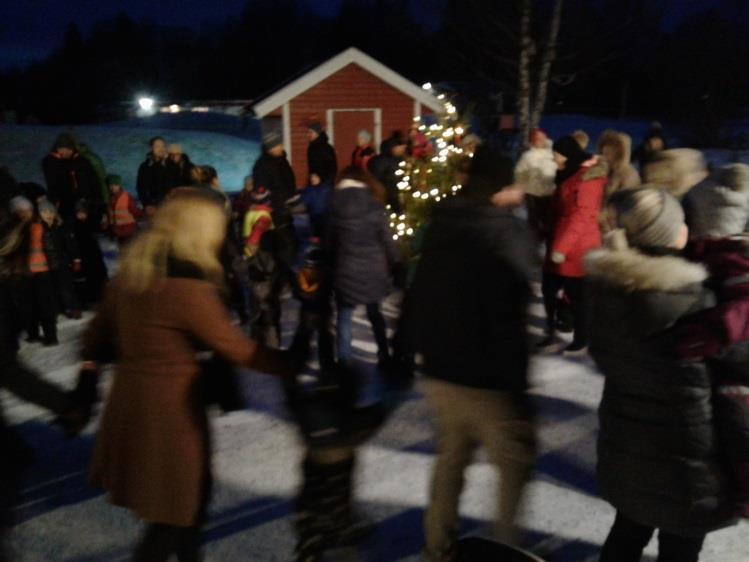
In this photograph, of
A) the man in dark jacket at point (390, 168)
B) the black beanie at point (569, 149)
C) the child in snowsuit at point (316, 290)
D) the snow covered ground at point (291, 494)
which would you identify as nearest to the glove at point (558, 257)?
the black beanie at point (569, 149)

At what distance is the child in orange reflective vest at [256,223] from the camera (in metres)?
6.28

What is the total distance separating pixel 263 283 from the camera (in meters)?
6.17

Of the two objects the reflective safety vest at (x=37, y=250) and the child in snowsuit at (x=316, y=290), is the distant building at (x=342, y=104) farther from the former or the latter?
the child in snowsuit at (x=316, y=290)

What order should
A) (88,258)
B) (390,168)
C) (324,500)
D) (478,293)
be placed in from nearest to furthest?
(324,500) → (478,293) → (88,258) → (390,168)

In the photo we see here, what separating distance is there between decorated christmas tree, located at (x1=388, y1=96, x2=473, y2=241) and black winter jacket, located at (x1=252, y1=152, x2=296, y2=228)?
1316 millimetres

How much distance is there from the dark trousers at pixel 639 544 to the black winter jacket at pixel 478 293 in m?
0.64

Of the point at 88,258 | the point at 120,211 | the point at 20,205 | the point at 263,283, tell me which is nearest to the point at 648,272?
the point at 263,283

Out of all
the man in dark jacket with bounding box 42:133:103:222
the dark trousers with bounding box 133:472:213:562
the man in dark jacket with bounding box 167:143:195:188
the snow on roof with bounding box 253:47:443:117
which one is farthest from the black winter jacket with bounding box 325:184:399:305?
the snow on roof with bounding box 253:47:443:117

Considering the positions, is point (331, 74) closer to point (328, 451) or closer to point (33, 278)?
point (33, 278)

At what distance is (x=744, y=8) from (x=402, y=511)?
39.0 metres

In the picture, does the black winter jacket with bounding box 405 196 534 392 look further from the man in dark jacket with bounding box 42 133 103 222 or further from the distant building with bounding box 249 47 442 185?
the distant building with bounding box 249 47 442 185

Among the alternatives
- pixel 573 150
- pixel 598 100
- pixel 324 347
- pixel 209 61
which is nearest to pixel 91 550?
pixel 324 347

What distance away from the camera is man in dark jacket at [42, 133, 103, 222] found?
347 inches

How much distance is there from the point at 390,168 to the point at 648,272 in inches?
275
